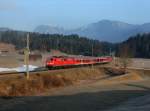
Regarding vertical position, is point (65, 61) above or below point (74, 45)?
below

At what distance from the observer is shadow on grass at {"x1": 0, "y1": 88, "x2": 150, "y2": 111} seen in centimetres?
3888

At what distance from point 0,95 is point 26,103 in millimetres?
7163

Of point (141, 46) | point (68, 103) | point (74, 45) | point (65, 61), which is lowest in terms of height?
point (68, 103)

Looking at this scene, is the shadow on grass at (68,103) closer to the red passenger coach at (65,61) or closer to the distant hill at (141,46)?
the red passenger coach at (65,61)

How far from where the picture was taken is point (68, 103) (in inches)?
1668

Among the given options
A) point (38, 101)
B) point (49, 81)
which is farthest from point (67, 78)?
point (38, 101)

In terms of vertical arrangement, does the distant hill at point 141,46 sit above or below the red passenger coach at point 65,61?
above

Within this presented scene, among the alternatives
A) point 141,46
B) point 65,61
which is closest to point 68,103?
point 65,61

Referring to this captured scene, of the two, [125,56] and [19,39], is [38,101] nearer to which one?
[125,56]

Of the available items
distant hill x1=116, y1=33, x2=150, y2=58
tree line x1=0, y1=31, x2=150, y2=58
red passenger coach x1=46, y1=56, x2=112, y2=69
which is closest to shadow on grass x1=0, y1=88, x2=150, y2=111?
red passenger coach x1=46, y1=56, x2=112, y2=69

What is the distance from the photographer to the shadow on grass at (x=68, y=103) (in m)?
38.9

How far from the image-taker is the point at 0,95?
4791cm

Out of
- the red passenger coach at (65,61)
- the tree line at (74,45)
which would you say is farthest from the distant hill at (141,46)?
the red passenger coach at (65,61)

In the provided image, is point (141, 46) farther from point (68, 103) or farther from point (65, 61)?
point (68, 103)
